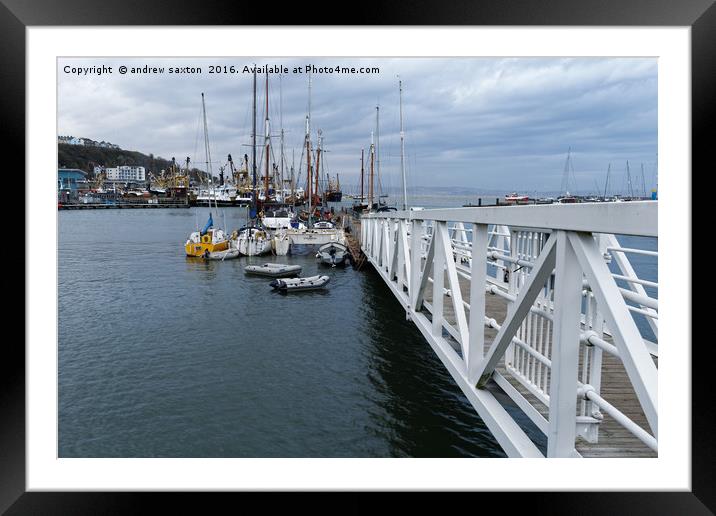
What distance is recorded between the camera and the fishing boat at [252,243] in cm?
3036

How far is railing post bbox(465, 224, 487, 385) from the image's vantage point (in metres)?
4.04

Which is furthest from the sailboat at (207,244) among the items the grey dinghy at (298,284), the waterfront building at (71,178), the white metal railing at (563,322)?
the waterfront building at (71,178)

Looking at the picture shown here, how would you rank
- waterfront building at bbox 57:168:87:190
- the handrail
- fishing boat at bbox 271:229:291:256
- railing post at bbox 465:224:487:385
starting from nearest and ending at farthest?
1. the handrail
2. railing post at bbox 465:224:487:385
3. fishing boat at bbox 271:229:291:256
4. waterfront building at bbox 57:168:87:190

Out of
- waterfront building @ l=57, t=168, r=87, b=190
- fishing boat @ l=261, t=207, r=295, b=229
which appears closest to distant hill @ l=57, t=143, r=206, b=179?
waterfront building @ l=57, t=168, r=87, b=190

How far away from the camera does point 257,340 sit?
Answer: 1337cm

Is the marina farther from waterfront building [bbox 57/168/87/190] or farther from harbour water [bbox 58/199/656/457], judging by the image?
waterfront building [bbox 57/168/87/190]


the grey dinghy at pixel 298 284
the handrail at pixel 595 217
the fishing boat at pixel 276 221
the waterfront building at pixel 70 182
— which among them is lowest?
the grey dinghy at pixel 298 284

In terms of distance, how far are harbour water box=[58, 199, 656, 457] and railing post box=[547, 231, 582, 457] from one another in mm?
4629

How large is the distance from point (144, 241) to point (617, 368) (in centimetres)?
4030

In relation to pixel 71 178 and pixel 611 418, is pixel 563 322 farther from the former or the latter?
pixel 71 178

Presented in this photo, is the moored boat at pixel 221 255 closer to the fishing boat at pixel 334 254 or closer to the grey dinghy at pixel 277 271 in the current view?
the grey dinghy at pixel 277 271

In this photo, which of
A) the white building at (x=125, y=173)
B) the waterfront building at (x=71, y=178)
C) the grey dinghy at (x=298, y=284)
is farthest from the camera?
the white building at (x=125, y=173)

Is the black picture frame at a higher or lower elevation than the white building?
lower
